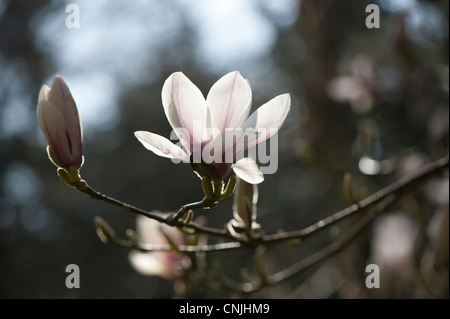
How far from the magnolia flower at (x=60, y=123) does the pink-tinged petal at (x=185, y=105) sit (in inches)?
4.3

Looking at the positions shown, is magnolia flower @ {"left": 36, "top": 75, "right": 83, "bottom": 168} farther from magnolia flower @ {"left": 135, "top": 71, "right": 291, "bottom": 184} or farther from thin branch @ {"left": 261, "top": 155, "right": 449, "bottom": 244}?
thin branch @ {"left": 261, "top": 155, "right": 449, "bottom": 244}

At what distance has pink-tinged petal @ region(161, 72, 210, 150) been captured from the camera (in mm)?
520

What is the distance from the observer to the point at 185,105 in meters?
0.52

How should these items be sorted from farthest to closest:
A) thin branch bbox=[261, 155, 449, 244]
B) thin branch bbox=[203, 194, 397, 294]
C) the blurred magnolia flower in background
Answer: the blurred magnolia flower in background
thin branch bbox=[203, 194, 397, 294]
thin branch bbox=[261, 155, 449, 244]

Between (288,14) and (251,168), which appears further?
(288,14)

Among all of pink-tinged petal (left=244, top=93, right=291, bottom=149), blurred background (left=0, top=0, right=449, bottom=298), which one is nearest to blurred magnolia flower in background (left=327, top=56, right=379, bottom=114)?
blurred background (left=0, top=0, right=449, bottom=298)

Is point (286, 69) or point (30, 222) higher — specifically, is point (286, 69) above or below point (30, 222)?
above

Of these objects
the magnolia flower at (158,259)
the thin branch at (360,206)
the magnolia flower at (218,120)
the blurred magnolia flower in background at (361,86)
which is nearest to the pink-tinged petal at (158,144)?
the magnolia flower at (218,120)

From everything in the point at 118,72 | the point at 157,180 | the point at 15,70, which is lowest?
the point at 157,180

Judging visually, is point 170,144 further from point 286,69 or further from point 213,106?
point 286,69

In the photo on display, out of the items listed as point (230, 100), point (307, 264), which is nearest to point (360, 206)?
point (307, 264)
